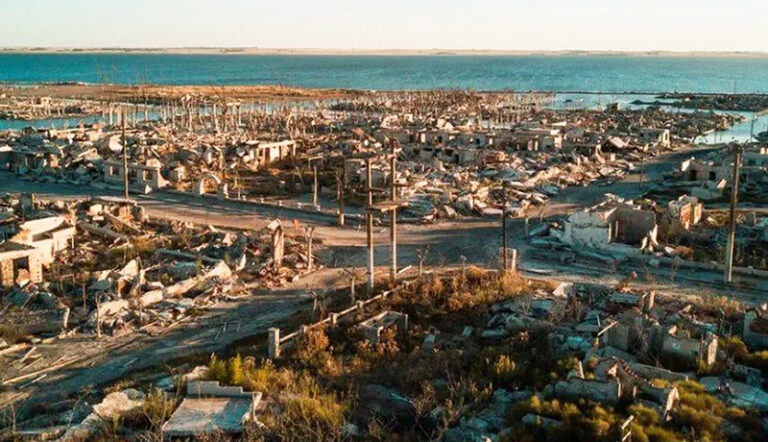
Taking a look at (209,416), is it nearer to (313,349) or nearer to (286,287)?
(313,349)

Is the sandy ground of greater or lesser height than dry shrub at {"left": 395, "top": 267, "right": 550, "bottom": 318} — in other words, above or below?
below

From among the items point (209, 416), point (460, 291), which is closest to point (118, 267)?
point (460, 291)

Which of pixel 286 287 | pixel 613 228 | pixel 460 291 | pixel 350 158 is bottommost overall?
pixel 286 287

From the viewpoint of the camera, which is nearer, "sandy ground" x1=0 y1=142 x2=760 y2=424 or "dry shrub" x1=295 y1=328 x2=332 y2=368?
"dry shrub" x1=295 y1=328 x2=332 y2=368

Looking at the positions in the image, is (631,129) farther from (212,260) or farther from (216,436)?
(216,436)

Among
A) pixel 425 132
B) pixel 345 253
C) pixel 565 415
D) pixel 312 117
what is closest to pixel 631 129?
pixel 425 132

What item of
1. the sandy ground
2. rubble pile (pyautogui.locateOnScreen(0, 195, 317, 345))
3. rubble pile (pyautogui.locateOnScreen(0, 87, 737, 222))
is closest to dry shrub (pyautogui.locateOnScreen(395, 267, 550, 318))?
the sandy ground

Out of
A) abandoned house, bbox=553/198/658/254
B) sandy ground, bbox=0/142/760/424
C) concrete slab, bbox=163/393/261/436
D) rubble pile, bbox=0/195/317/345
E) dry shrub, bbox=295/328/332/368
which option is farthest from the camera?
abandoned house, bbox=553/198/658/254

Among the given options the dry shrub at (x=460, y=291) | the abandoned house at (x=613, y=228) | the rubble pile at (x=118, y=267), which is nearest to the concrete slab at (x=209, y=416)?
the rubble pile at (x=118, y=267)

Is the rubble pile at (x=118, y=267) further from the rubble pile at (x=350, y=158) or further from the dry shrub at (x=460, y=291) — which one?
the rubble pile at (x=350, y=158)

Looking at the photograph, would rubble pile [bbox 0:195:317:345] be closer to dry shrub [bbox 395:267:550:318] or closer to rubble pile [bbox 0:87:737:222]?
dry shrub [bbox 395:267:550:318]

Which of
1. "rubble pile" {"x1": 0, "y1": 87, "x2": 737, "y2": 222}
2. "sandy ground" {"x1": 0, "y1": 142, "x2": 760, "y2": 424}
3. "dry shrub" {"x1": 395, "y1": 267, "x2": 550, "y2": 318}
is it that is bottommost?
"sandy ground" {"x1": 0, "y1": 142, "x2": 760, "y2": 424}
